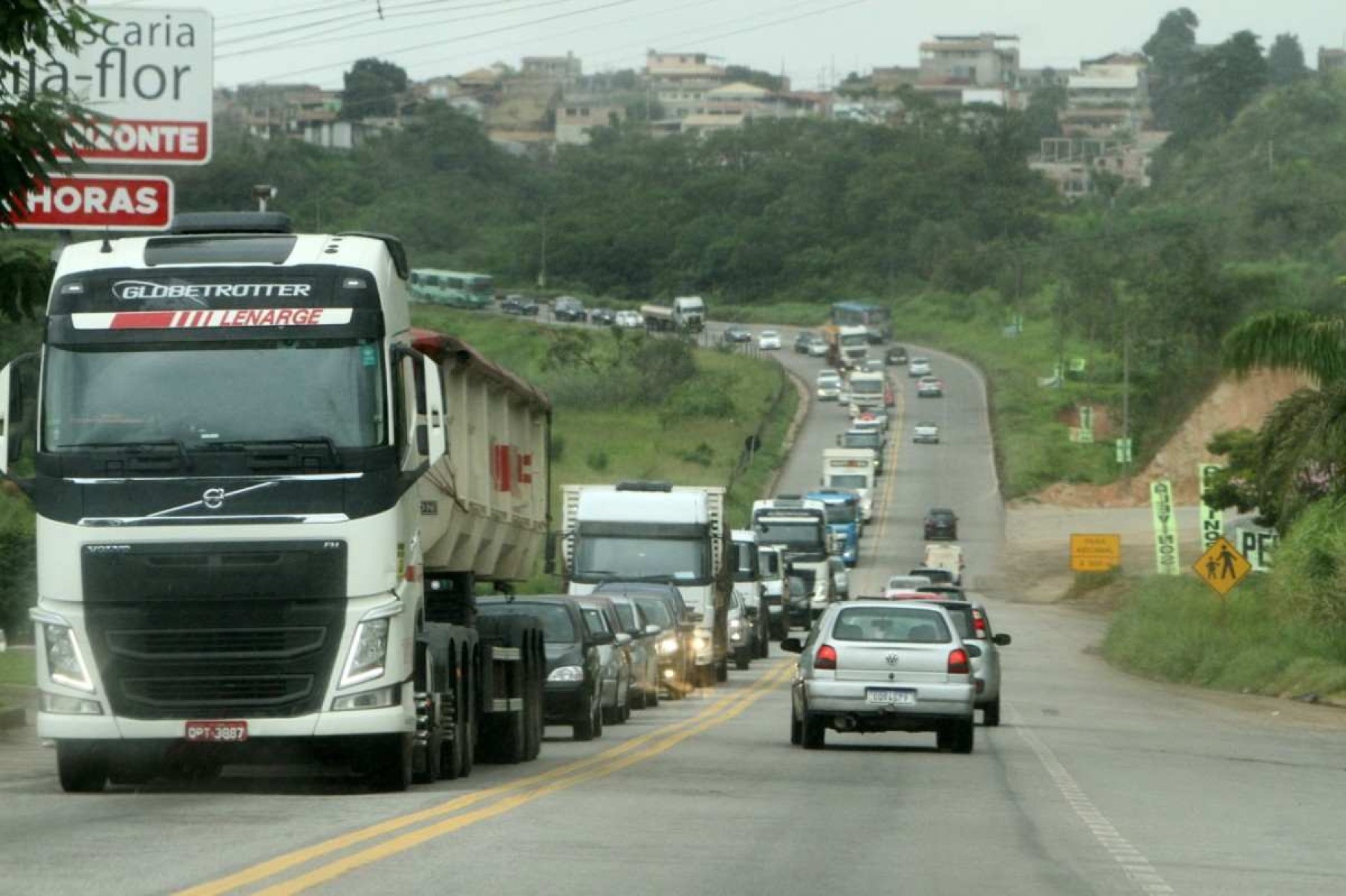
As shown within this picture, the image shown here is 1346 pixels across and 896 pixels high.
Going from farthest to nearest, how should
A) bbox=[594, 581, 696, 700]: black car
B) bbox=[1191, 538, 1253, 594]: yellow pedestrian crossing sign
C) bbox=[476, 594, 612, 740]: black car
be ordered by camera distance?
1. bbox=[1191, 538, 1253, 594]: yellow pedestrian crossing sign
2. bbox=[594, 581, 696, 700]: black car
3. bbox=[476, 594, 612, 740]: black car

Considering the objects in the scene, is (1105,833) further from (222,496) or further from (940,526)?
(940,526)

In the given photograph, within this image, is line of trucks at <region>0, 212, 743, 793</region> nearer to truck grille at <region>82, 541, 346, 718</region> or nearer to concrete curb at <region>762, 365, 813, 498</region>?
truck grille at <region>82, 541, 346, 718</region>

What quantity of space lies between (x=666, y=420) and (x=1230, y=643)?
70.2 m

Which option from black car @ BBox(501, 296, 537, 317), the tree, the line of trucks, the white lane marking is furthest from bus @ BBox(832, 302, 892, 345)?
the line of trucks

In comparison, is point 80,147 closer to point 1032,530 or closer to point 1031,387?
point 1032,530

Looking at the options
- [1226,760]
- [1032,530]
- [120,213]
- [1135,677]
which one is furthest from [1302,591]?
[1032,530]

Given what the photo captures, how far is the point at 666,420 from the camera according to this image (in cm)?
11088

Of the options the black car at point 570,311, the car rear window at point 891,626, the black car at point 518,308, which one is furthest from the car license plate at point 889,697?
the black car at point 570,311

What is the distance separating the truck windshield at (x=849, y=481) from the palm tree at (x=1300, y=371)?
5387cm

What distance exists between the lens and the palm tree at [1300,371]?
111 ft

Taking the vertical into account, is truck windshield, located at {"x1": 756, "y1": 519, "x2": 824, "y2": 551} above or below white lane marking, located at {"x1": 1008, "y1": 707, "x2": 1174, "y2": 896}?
below

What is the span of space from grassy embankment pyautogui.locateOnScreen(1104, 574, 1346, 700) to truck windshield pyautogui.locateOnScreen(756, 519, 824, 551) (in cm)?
1066

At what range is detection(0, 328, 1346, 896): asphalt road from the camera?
1146 cm

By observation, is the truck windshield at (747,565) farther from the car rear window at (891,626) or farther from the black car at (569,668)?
the car rear window at (891,626)
